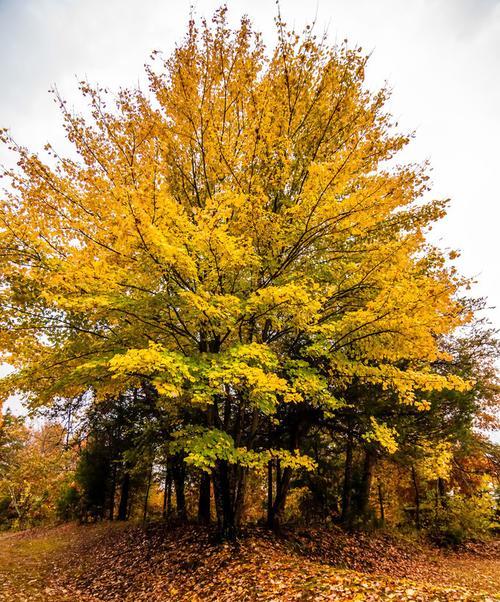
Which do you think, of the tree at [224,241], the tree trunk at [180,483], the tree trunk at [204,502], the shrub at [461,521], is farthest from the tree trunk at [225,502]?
the shrub at [461,521]

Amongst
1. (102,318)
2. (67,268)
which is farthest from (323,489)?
(67,268)

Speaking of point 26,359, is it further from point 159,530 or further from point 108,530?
point 108,530

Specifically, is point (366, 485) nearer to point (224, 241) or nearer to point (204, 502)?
point (204, 502)

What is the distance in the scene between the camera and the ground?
5.11 metres

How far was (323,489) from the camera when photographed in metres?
12.6

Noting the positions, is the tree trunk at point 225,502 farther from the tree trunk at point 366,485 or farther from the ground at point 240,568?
the tree trunk at point 366,485

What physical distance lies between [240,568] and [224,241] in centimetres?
594

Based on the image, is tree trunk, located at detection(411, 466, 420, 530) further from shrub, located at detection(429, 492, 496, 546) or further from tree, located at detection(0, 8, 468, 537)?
tree, located at detection(0, 8, 468, 537)

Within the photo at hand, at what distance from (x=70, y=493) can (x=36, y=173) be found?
53.0ft

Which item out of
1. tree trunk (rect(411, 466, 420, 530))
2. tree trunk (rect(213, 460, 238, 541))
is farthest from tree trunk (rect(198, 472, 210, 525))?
tree trunk (rect(411, 466, 420, 530))

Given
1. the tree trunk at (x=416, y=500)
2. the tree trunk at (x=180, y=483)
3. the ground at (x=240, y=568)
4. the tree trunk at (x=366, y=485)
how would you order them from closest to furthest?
the ground at (x=240, y=568)
the tree trunk at (x=180, y=483)
the tree trunk at (x=366, y=485)
the tree trunk at (x=416, y=500)

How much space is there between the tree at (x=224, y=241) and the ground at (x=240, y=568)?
125cm

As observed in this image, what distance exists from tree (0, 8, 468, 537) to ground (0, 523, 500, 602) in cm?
125

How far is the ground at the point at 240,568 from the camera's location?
5105mm
